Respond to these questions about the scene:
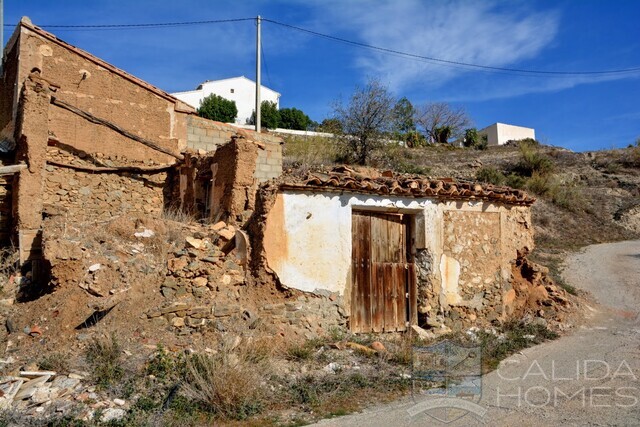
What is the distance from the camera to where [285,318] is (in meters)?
7.85

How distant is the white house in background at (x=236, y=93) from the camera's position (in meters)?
40.9

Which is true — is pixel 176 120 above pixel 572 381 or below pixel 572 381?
above

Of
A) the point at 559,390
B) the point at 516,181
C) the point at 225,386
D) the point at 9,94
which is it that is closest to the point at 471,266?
the point at 559,390

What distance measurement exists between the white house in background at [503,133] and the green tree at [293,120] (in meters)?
14.8

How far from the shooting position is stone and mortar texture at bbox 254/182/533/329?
8.14 m

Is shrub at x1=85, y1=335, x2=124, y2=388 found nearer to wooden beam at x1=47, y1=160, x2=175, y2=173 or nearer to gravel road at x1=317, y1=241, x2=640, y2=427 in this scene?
gravel road at x1=317, y1=241, x2=640, y2=427

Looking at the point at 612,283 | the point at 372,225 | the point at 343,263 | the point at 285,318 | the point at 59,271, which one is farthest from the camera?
the point at 612,283

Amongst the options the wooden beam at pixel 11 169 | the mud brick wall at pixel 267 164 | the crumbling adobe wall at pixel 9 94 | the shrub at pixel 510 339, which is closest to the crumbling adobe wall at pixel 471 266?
the shrub at pixel 510 339

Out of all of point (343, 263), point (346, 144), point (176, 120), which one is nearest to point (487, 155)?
point (346, 144)

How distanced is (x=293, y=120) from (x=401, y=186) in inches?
1313

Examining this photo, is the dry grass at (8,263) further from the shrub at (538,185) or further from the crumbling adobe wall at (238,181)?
the shrub at (538,185)

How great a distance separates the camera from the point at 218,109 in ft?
125

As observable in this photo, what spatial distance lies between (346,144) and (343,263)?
15.1 metres

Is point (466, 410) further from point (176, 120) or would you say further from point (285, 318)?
point (176, 120)
